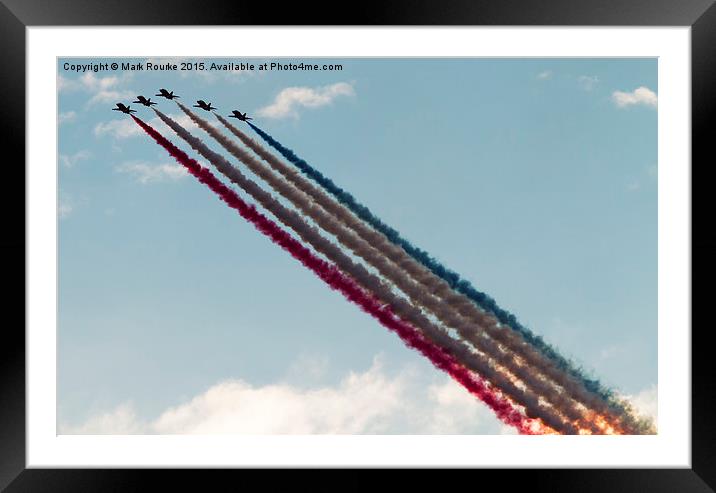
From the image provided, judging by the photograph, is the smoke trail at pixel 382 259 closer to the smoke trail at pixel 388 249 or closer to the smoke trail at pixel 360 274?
the smoke trail at pixel 388 249

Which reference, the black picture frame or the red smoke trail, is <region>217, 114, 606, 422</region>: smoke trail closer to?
the red smoke trail

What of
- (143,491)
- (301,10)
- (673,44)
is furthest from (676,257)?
(143,491)

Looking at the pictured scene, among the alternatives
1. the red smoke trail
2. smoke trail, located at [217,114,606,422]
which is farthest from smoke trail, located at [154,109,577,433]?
smoke trail, located at [217,114,606,422]

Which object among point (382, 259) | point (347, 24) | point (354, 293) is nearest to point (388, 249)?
point (382, 259)

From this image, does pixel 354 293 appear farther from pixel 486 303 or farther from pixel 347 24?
pixel 347 24

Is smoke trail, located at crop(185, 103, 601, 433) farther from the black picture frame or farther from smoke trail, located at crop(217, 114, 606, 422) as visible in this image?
the black picture frame

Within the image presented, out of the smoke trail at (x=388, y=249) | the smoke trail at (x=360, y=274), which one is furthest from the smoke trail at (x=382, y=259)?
the smoke trail at (x=360, y=274)

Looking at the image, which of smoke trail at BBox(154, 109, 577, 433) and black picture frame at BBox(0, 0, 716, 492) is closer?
black picture frame at BBox(0, 0, 716, 492)
